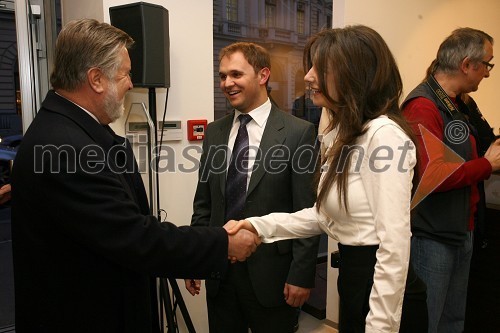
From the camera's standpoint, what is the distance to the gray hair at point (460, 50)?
6.37ft

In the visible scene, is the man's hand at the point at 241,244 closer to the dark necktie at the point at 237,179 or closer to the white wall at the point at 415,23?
the dark necktie at the point at 237,179

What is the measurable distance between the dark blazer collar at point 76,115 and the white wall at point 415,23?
6.76 feet

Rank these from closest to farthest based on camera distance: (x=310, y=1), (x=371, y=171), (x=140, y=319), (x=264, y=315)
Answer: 1. (x=371, y=171)
2. (x=140, y=319)
3. (x=264, y=315)
4. (x=310, y=1)

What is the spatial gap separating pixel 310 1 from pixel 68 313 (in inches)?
144

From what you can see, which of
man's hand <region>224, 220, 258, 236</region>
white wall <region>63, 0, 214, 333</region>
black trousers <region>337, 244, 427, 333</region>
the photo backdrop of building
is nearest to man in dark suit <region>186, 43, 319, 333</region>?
man's hand <region>224, 220, 258, 236</region>

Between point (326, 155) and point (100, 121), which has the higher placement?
point (100, 121)

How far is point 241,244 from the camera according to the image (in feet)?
5.28

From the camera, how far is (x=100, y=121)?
1.48 m

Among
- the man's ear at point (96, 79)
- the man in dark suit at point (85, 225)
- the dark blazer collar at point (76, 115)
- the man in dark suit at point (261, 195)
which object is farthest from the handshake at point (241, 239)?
the man's ear at point (96, 79)

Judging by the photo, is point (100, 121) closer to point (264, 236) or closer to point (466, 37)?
point (264, 236)

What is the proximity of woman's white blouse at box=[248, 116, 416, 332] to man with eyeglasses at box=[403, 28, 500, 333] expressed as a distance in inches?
29.1

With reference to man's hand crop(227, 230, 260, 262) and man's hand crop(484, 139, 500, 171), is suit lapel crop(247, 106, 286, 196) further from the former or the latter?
man's hand crop(484, 139, 500, 171)

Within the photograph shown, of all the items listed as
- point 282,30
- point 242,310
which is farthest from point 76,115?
point 282,30

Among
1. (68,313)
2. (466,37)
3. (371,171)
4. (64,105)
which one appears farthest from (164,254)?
(466,37)
